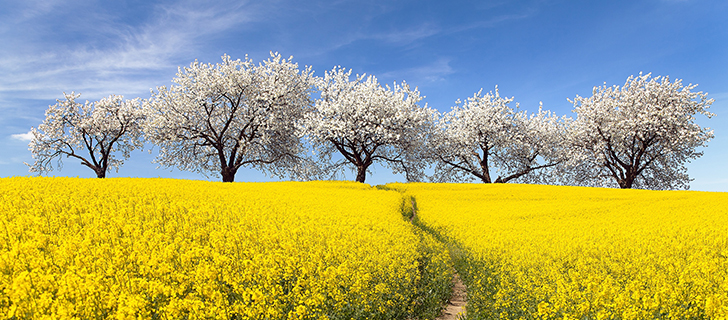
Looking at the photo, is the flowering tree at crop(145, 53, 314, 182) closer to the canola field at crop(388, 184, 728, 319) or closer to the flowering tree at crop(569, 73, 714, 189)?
the canola field at crop(388, 184, 728, 319)

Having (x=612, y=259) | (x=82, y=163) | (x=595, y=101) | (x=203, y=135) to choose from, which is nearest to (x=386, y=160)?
(x=203, y=135)

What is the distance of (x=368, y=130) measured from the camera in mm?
32688

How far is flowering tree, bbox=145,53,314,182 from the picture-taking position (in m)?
32.9

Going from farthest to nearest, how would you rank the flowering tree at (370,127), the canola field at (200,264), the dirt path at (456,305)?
the flowering tree at (370,127) < the dirt path at (456,305) < the canola field at (200,264)

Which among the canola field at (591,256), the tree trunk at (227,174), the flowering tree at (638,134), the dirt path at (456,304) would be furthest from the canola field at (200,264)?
the flowering tree at (638,134)

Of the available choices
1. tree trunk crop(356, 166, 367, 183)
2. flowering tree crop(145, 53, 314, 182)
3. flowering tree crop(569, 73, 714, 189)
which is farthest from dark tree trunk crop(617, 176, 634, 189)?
flowering tree crop(145, 53, 314, 182)

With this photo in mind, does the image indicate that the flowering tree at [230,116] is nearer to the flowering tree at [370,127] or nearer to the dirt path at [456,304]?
the flowering tree at [370,127]

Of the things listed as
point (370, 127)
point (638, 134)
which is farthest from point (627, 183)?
point (370, 127)

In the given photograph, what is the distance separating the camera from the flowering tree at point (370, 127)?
107ft

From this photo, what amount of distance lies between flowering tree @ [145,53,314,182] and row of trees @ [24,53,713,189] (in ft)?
0.32

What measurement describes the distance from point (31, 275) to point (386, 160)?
3270 centimetres

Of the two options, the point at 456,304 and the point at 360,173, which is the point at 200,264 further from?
the point at 360,173

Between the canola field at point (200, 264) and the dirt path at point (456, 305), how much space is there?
0.46 metres

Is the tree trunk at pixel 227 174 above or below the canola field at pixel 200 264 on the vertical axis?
above
